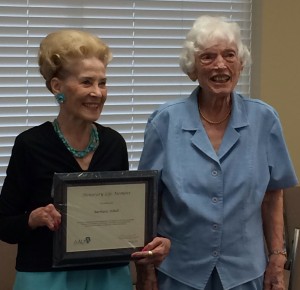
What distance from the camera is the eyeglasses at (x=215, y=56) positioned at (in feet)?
6.13

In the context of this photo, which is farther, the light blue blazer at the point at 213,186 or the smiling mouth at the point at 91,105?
the light blue blazer at the point at 213,186

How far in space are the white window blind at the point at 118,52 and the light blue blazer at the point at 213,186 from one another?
4.20ft

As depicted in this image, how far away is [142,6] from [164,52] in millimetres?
285

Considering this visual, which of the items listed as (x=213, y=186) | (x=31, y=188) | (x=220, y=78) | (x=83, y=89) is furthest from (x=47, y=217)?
(x=220, y=78)

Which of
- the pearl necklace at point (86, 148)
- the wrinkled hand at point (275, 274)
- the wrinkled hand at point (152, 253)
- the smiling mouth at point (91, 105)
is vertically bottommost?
the wrinkled hand at point (275, 274)

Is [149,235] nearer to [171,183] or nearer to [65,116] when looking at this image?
[171,183]

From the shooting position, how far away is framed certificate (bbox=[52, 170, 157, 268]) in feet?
5.11

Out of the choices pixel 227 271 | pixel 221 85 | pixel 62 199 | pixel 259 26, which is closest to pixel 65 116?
pixel 62 199

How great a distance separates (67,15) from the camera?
3.06m

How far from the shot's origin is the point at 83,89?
1.62 m

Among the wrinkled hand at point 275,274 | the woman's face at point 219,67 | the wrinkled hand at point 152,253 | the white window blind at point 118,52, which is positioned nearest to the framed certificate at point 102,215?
the wrinkled hand at point 152,253

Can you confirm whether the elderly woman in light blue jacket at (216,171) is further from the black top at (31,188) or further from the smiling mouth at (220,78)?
the black top at (31,188)

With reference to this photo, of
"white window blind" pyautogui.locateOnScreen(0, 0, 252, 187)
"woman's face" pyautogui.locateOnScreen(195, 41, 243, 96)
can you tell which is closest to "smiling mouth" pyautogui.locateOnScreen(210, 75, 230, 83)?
"woman's face" pyautogui.locateOnScreen(195, 41, 243, 96)

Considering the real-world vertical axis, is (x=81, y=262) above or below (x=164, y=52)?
below
